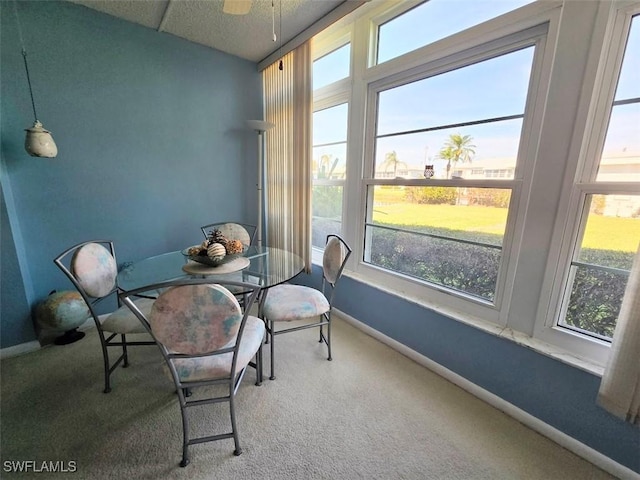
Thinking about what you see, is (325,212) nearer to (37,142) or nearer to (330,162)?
(330,162)

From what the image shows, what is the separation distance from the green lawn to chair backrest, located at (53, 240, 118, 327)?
200cm

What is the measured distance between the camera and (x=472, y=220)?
176 centimetres

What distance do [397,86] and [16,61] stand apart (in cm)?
281

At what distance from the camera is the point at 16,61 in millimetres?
1920

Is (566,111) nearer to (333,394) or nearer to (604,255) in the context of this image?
(604,255)

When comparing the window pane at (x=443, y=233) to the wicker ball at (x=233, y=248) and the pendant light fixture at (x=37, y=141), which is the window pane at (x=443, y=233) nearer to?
the wicker ball at (x=233, y=248)

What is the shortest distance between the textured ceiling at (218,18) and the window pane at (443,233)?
1538mm

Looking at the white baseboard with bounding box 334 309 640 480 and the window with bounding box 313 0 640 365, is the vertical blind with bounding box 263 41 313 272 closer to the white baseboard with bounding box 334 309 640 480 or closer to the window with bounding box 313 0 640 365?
the window with bounding box 313 0 640 365

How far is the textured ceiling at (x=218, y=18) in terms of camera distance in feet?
6.67

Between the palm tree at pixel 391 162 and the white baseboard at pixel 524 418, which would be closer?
the white baseboard at pixel 524 418

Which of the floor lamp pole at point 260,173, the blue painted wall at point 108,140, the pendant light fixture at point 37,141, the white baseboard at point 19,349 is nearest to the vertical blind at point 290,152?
the floor lamp pole at point 260,173

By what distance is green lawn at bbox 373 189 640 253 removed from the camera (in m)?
1.24

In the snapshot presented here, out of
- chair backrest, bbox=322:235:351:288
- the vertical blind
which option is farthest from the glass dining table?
the vertical blind

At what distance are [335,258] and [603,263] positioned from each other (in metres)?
1.45
